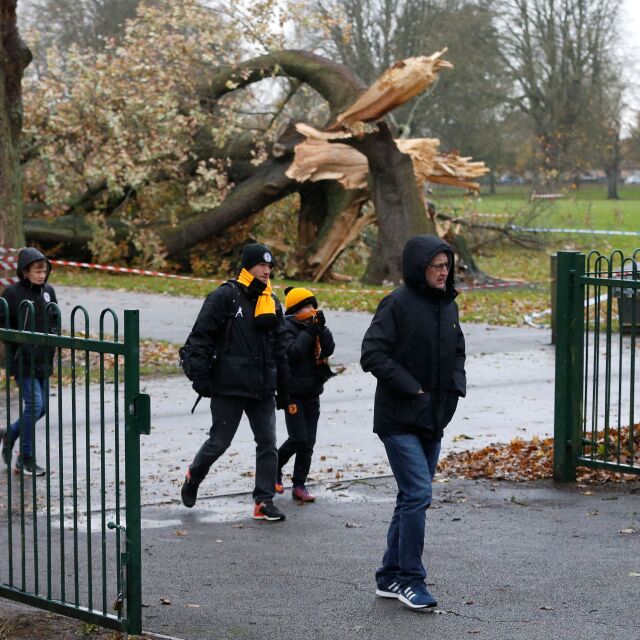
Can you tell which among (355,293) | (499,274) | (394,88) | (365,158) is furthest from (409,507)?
(499,274)

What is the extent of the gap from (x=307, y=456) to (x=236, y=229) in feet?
A: 63.3

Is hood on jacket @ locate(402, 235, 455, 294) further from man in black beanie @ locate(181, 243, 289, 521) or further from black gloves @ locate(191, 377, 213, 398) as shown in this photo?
black gloves @ locate(191, 377, 213, 398)

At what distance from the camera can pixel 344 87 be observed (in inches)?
922

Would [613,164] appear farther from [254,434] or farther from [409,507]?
[409,507]

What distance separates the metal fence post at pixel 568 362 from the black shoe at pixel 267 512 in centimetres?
202

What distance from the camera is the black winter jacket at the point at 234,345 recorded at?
7191 mm

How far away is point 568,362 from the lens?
7930mm

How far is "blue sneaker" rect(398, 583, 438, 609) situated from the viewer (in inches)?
212

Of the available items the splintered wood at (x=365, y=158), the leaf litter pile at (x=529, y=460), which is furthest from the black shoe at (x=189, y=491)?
the splintered wood at (x=365, y=158)

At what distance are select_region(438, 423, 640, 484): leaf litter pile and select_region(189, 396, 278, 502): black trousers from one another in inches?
63.2

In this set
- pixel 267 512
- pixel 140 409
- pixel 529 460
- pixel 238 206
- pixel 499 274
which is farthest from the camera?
pixel 499 274

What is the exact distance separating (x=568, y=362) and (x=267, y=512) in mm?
2249

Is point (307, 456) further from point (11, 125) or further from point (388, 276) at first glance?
point (388, 276)

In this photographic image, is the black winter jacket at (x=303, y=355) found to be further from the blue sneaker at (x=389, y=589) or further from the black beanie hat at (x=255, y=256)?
the blue sneaker at (x=389, y=589)
